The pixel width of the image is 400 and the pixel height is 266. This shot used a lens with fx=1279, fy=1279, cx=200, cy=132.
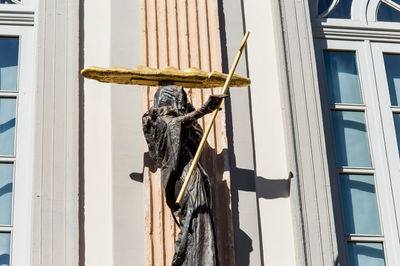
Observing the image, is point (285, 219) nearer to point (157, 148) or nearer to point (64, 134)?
point (157, 148)

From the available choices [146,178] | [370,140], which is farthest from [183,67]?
[370,140]

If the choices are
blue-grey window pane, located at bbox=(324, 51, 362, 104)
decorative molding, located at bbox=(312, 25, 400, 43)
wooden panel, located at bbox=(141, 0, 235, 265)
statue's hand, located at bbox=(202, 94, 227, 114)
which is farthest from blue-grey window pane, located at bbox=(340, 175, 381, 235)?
statue's hand, located at bbox=(202, 94, 227, 114)

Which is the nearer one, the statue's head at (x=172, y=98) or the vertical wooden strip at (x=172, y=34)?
the statue's head at (x=172, y=98)

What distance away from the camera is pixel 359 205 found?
880 centimetres

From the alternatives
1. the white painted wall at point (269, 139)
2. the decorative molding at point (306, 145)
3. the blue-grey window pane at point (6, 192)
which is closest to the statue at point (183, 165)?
the white painted wall at point (269, 139)

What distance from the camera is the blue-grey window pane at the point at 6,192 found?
846 centimetres

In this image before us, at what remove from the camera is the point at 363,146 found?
9.04m

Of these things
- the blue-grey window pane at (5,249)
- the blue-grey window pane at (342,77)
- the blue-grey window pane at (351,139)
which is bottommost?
the blue-grey window pane at (5,249)

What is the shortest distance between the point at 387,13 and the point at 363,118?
1.03m

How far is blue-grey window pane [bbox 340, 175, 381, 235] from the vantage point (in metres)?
8.70

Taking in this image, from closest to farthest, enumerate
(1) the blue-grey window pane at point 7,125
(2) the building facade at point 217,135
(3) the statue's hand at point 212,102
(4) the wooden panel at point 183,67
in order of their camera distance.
Result: (3) the statue's hand at point 212,102, (4) the wooden panel at point 183,67, (2) the building facade at point 217,135, (1) the blue-grey window pane at point 7,125

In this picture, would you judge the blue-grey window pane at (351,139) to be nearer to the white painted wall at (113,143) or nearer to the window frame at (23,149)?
the white painted wall at (113,143)

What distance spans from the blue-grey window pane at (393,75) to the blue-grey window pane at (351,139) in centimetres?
30

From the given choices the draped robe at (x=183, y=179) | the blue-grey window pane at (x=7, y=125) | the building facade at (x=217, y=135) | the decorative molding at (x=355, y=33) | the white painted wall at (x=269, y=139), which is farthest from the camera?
the decorative molding at (x=355, y=33)
